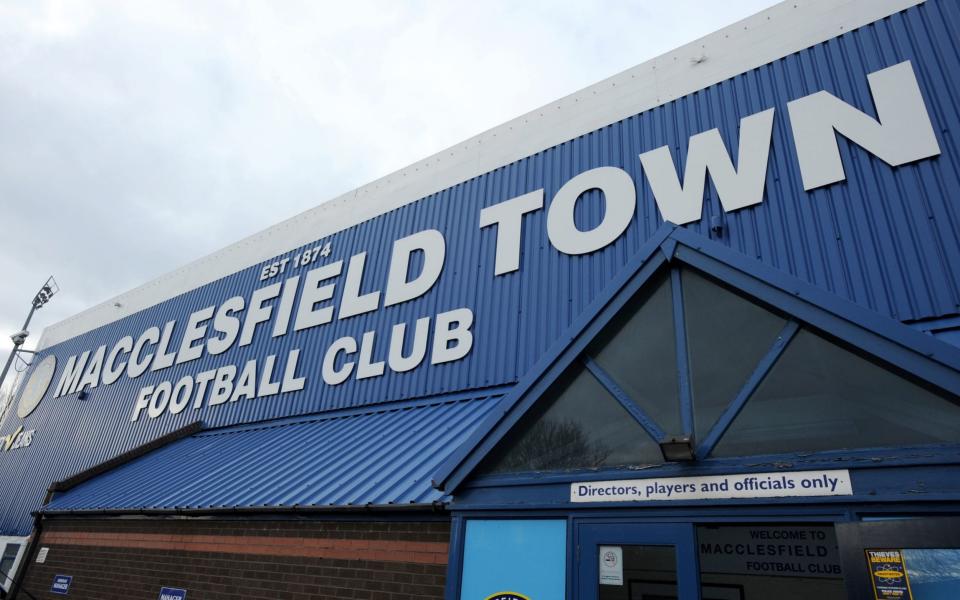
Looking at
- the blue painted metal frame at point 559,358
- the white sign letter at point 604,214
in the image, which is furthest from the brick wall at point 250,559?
the white sign letter at point 604,214

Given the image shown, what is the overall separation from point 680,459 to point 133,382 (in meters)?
18.2

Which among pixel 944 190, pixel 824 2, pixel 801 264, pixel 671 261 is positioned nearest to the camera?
pixel 671 261

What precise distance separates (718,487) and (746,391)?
77cm

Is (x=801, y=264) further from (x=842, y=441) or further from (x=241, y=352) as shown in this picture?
(x=241, y=352)

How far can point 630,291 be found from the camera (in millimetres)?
5617

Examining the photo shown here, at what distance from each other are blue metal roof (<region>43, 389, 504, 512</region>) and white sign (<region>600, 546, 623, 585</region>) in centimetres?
254

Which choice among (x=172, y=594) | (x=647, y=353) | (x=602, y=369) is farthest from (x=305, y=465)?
(x=647, y=353)

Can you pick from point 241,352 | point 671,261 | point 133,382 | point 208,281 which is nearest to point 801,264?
point 671,261

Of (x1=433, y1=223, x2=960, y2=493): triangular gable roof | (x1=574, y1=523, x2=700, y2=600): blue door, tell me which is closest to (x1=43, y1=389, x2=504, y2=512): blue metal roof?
(x1=433, y1=223, x2=960, y2=493): triangular gable roof

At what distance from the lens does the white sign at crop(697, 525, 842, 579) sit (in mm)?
6633

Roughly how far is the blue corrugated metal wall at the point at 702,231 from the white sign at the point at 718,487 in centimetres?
419

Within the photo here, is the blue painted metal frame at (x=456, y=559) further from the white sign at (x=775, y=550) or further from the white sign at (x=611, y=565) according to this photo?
the white sign at (x=775, y=550)

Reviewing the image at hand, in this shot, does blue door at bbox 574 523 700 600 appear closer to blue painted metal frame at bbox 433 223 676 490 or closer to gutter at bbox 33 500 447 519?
blue painted metal frame at bbox 433 223 676 490

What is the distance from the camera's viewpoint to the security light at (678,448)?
4.62 meters
